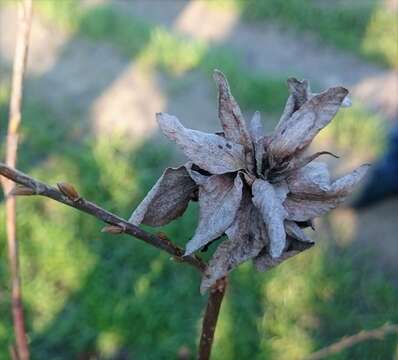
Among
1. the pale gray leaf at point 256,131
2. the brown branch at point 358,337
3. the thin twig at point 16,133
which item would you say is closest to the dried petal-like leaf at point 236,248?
the pale gray leaf at point 256,131

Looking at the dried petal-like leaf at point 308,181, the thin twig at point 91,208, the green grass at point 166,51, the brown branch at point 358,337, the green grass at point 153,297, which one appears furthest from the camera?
the green grass at point 166,51

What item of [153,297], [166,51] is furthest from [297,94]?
[166,51]

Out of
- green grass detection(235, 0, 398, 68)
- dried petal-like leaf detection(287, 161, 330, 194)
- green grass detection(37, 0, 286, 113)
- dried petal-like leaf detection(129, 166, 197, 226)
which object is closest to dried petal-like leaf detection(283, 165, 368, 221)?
dried petal-like leaf detection(287, 161, 330, 194)

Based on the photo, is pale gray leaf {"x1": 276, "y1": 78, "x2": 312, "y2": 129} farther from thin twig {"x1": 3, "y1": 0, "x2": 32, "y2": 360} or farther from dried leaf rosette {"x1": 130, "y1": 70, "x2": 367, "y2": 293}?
thin twig {"x1": 3, "y1": 0, "x2": 32, "y2": 360}

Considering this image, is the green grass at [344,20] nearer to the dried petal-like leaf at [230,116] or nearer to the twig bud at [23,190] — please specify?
the dried petal-like leaf at [230,116]

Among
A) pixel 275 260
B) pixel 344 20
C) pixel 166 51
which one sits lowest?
pixel 275 260

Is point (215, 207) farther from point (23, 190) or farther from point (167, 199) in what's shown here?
point (23, 190)
